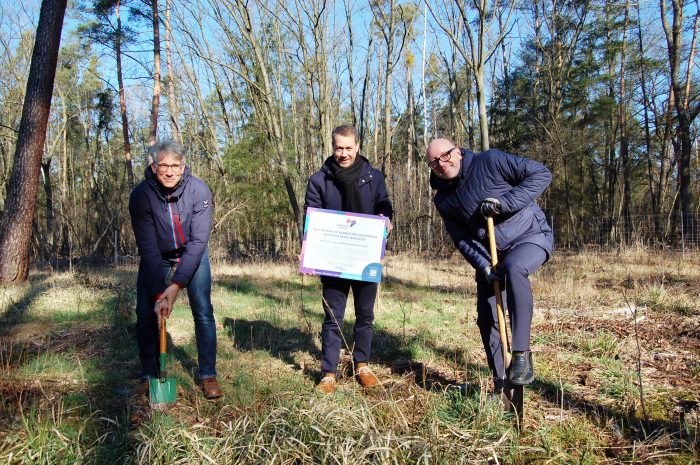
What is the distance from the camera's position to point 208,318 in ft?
11.7

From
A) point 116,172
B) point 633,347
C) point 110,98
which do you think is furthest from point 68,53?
point 633,347

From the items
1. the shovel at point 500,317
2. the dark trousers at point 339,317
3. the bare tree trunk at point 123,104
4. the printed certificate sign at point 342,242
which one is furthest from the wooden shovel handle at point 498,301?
the bare tree trunk at point 123,104

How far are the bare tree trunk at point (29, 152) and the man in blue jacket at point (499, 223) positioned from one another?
25.3 ft

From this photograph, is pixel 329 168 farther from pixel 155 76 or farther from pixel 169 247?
pixel 155 76

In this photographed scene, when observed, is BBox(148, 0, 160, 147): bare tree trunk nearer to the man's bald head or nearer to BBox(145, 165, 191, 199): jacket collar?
BBox(145, 165, 191, 199): jacket collar

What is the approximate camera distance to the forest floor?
243 cm

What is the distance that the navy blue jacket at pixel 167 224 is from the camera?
11.1ft

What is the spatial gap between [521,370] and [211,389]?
2184 mm

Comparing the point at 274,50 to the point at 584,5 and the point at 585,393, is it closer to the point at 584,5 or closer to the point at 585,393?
the point at 584,5

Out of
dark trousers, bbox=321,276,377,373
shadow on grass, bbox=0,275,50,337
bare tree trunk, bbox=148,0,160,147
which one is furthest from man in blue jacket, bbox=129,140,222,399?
bare tree trunk, bbox=148,0,160,147

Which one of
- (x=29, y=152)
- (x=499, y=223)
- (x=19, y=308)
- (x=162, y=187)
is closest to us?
(x=499, y=223)

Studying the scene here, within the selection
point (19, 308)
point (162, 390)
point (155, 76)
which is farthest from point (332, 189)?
point (155, 76)

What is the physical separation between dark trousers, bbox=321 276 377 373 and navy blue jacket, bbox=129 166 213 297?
1.04m

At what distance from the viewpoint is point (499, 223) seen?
313 centimetres
